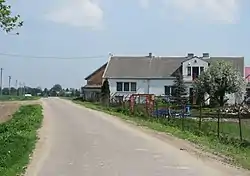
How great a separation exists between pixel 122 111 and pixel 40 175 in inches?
1454

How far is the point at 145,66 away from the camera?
85.7 meters

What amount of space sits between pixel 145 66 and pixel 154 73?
9.32ft

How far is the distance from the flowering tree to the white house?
932cm

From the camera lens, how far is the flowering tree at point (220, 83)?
6738cm

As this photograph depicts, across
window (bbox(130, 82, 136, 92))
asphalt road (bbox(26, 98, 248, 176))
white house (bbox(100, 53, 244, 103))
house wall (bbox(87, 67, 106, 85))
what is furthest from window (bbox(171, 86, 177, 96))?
asphalt road (bbox(26, 98, 248, 176))

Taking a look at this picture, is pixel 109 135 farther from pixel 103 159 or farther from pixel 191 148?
pixel 103 159

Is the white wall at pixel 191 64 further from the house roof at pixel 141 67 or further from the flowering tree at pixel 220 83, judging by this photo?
the flowering tree at pixel 220 83

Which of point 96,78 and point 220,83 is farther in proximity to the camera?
point 96,78

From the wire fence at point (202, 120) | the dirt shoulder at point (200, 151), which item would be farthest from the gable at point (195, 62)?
the dirt shoulder at point (200, 151)

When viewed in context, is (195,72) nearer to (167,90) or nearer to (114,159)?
(167,90)

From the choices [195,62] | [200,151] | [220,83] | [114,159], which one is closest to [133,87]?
[195,62]

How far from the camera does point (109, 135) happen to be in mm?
24578

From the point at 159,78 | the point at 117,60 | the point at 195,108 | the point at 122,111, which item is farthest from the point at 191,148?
the point at 117,60

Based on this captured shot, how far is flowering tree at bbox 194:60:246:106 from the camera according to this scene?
67375mm
